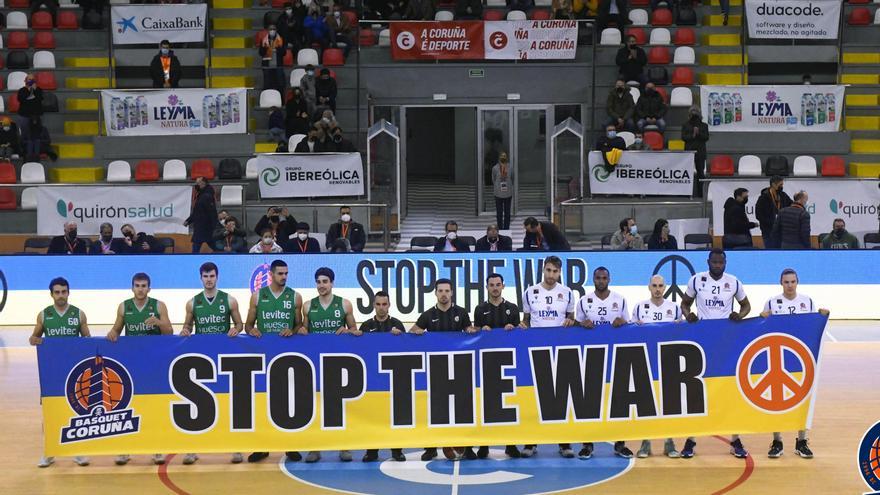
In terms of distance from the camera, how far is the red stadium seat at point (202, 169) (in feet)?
87.6

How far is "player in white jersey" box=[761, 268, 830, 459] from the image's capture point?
12.6 m

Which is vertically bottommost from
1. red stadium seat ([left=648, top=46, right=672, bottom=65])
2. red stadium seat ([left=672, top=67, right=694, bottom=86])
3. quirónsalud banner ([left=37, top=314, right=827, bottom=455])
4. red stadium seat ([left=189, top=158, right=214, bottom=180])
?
quirónsalud banner ([left=37, top=314, right=827, bottom=455])

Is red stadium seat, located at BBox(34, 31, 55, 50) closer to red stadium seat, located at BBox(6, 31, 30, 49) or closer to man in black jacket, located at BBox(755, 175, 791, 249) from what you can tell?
red stadium seat, located at BBox(6, 31, 30, 49)

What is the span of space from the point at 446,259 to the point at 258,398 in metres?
7.70

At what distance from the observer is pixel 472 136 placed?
97.9 feet

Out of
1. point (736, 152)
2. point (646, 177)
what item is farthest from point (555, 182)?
point (736, 152)

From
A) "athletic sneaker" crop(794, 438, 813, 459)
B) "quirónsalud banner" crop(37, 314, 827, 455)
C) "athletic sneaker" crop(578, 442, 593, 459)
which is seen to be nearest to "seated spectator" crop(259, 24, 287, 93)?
"quirónsalud banner" crop(37, 314, 827, 455)

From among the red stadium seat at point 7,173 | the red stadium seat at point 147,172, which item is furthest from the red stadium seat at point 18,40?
the red stadium seat at point 147,172

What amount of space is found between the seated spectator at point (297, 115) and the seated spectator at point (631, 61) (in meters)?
6.79

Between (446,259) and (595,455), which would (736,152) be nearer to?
(446,259)

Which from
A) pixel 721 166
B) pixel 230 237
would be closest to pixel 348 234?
pixel 230 237

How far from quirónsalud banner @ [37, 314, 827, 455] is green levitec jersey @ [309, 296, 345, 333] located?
1.51ft

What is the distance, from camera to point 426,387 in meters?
12.3

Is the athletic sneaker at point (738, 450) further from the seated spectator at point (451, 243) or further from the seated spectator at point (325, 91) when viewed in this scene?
the seated spectator at point (325, 91)
